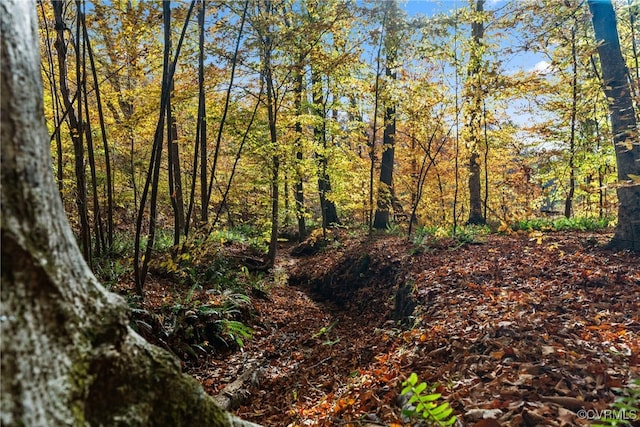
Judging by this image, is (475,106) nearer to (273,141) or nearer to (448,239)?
(448,239)

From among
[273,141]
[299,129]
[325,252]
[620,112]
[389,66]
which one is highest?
[389,66]

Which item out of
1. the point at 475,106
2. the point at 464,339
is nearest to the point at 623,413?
the point at 464,339

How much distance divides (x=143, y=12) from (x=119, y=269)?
4.37 m

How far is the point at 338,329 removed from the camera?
20.5 ft

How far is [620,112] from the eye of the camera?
5645mm

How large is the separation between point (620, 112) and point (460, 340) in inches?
185

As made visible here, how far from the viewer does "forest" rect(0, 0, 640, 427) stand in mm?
1427

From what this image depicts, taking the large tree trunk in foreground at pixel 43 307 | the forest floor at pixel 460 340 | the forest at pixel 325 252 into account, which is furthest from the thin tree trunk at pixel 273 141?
the large tree trunk in foreground at pixel 43 307

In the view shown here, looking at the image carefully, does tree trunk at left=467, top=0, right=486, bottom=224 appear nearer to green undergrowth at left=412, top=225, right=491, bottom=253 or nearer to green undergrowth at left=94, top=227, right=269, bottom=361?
green undergrowth at left=412, top=225, right=491, bottom=253

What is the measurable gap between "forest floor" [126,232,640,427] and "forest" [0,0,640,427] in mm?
28

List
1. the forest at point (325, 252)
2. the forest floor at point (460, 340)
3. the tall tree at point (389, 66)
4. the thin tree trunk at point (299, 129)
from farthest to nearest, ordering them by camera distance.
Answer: the tall tree at point (389, 66) < the thin tree trunk at point (299, 129) < the forest floor at point (460, 340) < the forest at point (325, 252)

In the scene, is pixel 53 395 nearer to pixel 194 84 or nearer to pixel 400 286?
pixel 400 286

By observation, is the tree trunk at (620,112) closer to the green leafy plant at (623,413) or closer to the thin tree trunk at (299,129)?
the green leafy plant at (623,413)

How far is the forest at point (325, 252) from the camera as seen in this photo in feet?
4.68
